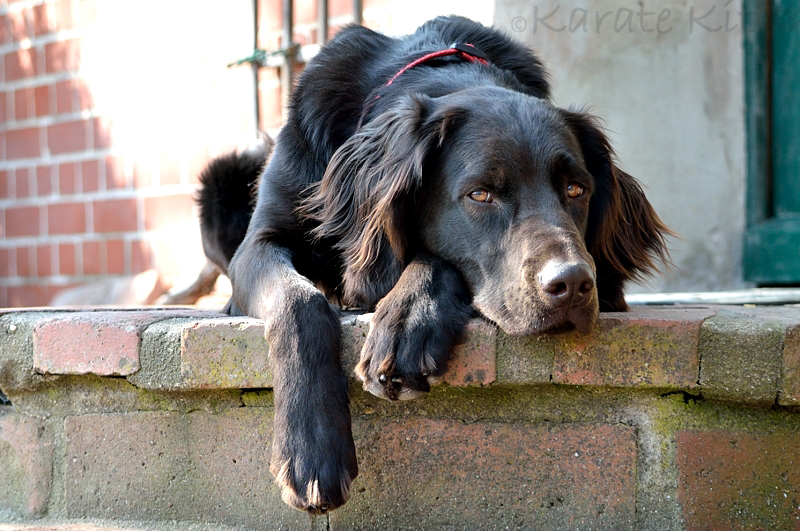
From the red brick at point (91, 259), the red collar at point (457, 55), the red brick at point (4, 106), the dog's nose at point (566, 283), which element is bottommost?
the red brick at point (91, 259)

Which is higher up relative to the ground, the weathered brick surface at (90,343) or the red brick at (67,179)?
the red brick at (67,179)

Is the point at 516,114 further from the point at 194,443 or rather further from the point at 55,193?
the point at 55,193

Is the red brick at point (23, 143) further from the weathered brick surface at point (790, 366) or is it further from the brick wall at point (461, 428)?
the weathered brick surface at point (790, 366)

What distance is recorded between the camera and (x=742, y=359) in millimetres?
1606

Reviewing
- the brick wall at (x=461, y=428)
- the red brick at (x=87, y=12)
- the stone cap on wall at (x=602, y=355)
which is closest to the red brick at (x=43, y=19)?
the red brick at (x=87, y=12)

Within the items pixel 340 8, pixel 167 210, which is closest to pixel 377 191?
pixel 340 8

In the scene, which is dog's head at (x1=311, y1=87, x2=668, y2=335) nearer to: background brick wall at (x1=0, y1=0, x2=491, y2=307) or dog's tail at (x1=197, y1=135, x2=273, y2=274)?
dog's tail at (x1=197, y1=135, x2=273, y2=274)

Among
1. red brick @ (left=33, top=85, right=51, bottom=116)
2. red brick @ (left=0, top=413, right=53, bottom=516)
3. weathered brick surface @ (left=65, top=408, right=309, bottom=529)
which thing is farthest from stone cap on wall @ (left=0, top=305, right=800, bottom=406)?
red brick @ (left=33, top=85, right=51, bottom=116)

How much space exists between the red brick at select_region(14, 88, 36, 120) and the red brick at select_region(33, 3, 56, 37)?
0.39 meters

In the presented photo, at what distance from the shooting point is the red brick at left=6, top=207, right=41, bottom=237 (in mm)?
5199

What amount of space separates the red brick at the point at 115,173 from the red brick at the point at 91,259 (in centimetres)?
40

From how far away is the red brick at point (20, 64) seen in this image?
5082mm

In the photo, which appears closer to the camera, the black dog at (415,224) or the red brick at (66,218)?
the black dog at (415,224)

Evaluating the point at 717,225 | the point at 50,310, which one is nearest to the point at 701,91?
the point at 717,225
